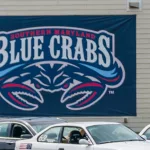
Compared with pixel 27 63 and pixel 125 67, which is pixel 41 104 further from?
pixel 125 67

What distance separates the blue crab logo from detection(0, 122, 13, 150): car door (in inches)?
333

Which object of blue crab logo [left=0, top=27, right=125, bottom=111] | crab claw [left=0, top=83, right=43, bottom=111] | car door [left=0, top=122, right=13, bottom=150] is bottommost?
car door [left=0, top=122, right=13, bottom=150]

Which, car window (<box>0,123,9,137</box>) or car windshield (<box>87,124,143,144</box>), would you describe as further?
car window (<box>0,123,9,137</box>)

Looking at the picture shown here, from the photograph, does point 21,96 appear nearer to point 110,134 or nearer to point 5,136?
point 5,136

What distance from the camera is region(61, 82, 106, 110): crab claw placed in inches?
928

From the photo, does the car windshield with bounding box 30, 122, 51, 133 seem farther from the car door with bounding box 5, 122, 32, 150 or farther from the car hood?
the car hood

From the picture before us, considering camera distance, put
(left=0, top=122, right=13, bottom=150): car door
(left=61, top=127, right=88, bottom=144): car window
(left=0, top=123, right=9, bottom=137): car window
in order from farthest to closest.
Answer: (left=0, top=123, right=9, bottom=137): car window
(left=0, top=122, right=13, bottom=150): car door
(left=61, top=127, right=88, bottom=144): car window

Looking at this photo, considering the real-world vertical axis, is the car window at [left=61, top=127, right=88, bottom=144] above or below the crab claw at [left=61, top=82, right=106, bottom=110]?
below

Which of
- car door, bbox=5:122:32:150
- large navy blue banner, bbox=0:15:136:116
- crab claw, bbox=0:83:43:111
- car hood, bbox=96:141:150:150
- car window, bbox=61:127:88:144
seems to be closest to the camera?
car hood, bbox=96:141:150:150

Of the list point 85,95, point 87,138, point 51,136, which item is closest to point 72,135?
point 87,138

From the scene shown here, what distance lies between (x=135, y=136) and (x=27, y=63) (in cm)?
1207

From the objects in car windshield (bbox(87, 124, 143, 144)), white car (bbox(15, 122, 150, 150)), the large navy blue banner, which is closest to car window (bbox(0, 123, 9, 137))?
white car (bbox(15, 122, 150, 150))

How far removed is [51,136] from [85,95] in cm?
1082

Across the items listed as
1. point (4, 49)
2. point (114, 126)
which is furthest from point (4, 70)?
point (114, 126)
